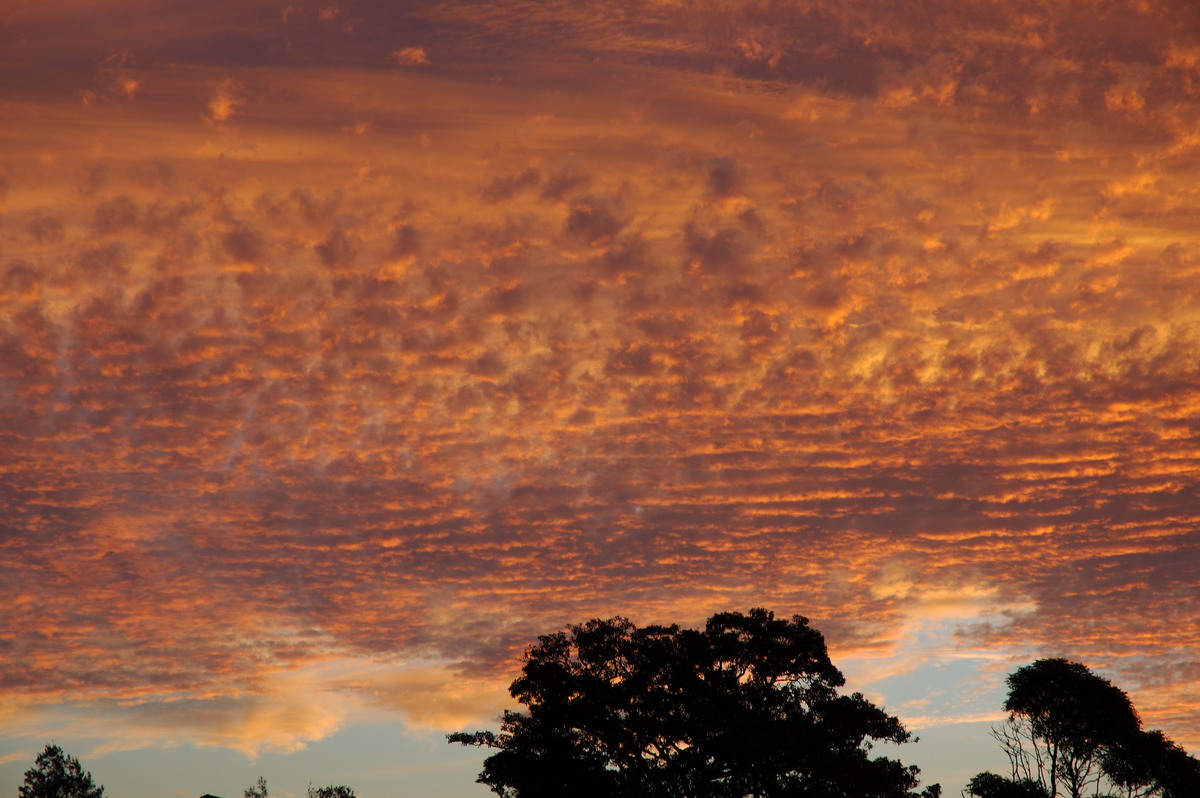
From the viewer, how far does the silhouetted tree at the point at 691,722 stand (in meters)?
44.1

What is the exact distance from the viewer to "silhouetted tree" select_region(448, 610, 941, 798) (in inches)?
1735

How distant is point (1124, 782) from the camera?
55.7 metres

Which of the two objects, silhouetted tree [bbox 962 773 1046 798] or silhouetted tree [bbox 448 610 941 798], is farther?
silhouetted tree [bbox 962 773 1046 798]

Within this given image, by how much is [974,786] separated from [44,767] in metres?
89.5

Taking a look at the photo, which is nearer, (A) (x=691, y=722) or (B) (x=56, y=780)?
(A) (x=691, y=722)

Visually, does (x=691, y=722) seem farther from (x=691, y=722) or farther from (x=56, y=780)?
(x=56, y=780)

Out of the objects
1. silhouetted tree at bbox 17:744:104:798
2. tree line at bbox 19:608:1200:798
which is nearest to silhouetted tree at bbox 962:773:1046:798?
tree line at bbox 19:608:1200:798

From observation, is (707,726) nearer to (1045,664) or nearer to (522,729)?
(522,729)

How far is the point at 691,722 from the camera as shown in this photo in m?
45.3

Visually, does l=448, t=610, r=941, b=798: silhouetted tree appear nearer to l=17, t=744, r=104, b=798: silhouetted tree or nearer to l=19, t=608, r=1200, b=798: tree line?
l=19, t=608, r=1200, b=798: tree line

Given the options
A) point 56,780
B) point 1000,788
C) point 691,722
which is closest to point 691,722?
point 691,722

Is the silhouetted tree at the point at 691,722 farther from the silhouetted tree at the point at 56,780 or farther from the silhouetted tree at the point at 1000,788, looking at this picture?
the silhouetted tree at the point at 56,780

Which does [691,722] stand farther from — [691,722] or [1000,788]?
[1000,788]

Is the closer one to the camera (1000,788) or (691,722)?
(691,722)
